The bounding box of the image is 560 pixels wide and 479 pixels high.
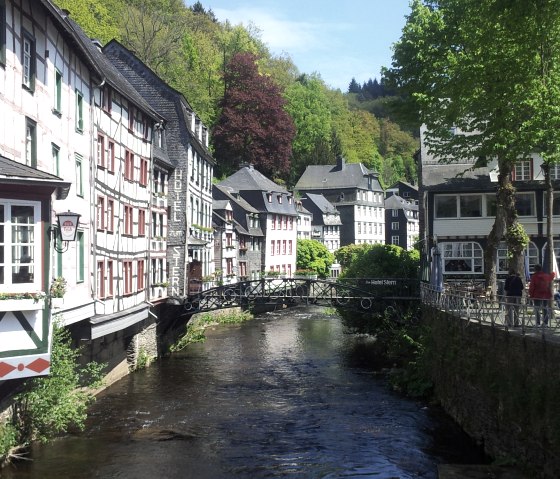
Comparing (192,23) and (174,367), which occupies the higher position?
(192,23)

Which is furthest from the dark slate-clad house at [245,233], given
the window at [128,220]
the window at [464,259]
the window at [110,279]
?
the window at [110,279]

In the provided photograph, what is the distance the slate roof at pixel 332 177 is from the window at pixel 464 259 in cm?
5863

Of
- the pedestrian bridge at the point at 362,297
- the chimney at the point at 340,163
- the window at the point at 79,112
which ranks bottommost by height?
the pedestrian bridge at the point at 362,297

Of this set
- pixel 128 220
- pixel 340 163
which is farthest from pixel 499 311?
pixel 340 163

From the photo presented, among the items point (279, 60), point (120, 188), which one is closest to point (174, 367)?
point (120, 188)

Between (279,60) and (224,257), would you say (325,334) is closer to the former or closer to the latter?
(224,257)

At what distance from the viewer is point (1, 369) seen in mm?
15133

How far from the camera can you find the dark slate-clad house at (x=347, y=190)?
96688 millimetres

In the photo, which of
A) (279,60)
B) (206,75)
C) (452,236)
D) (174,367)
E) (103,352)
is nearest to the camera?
(103,352)

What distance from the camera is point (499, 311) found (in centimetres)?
1936

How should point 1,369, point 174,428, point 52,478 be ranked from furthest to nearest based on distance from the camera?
point 174,428 < point 52,478 < point 1,369

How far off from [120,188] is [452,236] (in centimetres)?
1748

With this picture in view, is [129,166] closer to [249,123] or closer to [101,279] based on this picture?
[101,279]

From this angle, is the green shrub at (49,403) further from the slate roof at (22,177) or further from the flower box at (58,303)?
the slate roof at (22,177)
